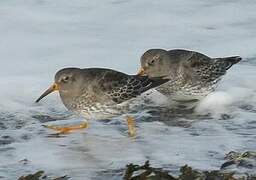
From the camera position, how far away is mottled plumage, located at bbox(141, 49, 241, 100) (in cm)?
765

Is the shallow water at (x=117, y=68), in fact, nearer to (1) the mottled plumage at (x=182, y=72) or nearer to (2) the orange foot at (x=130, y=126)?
(2) the orange foot at (x=130, y=126)

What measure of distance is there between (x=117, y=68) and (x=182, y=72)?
104 cm

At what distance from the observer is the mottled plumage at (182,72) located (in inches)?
301

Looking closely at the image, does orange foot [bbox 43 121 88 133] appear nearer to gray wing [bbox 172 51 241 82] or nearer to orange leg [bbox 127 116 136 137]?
orange leg [bbox 127 116 136 137]

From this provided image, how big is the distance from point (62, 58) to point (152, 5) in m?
2.78

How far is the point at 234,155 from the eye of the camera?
5672 mm

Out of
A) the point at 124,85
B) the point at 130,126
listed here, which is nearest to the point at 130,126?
the point at 130,126

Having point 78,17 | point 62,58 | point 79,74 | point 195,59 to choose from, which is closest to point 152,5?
point 78,17

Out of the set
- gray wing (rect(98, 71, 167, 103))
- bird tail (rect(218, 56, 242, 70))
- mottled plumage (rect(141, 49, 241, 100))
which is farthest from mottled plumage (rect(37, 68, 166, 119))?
bird tail (rect(218, 56, 242, 70))

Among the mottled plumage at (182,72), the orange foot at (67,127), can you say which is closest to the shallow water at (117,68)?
the orange foot at (67,127)

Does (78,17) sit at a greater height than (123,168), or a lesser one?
greater

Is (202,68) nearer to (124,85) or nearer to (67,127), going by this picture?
(124,85)

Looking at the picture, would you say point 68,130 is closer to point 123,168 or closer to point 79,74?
point 79,74

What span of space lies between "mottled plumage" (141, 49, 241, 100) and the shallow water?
17cm
